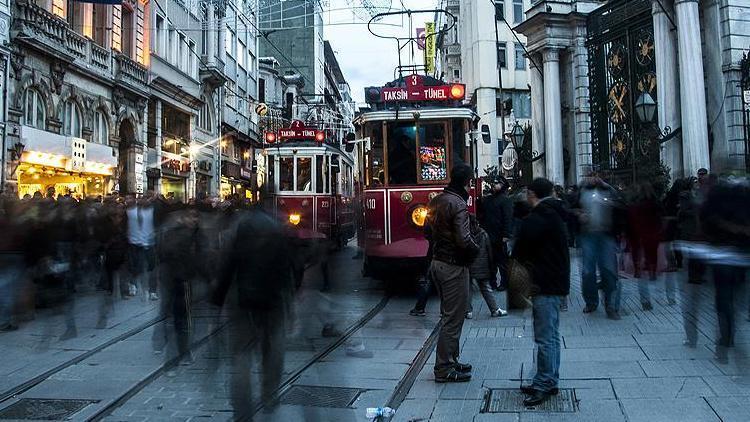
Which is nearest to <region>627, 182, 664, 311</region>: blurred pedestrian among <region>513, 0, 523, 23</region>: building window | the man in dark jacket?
the man in dark jacket

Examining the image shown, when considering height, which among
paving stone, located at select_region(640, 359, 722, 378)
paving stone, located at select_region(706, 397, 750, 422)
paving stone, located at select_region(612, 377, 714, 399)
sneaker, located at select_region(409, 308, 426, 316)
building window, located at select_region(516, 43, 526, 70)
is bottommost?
paving stone, located at select_region(706, 397, 750, 422)

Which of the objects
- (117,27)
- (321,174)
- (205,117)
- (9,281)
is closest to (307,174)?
(321,174)

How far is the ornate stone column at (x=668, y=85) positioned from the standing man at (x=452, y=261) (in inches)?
502

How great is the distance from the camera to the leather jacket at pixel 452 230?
5.81 meters

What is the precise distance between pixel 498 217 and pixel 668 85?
9.26 metres

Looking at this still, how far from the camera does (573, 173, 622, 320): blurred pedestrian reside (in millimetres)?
8508

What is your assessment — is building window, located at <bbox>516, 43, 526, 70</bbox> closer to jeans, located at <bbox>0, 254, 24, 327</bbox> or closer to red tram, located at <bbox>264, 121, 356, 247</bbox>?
red tram, located at <bbox>264, 121, 356, 247</bbox>

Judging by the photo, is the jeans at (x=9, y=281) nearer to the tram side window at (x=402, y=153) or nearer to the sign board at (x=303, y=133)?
the tram side window at (x=402, y=153)

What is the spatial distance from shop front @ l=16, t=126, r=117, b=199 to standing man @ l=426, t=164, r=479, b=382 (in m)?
14.3

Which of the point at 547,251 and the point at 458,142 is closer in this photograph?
the point at 547,251

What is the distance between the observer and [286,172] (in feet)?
59.4

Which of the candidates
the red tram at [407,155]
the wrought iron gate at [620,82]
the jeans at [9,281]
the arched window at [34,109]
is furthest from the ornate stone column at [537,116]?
the jeans at [9,281]

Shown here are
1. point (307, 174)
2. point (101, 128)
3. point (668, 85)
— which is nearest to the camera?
point (668, 85)

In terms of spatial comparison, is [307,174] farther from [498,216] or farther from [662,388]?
[662,388]
